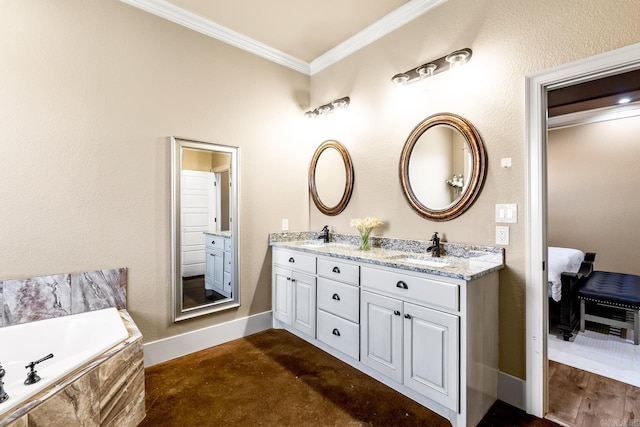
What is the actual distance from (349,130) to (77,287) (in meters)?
2.65

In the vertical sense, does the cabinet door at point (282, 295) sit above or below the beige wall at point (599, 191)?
below

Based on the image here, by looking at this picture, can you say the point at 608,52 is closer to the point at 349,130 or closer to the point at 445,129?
the point at 445,129

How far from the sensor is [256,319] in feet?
10.3

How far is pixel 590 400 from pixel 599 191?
3.83m

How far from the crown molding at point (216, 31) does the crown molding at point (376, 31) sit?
28 centimetres

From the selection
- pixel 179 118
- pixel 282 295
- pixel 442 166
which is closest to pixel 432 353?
pixel 442 166

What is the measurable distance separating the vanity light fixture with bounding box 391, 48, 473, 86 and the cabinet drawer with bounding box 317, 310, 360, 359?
1982 mm

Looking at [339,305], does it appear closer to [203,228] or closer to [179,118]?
[203,228]

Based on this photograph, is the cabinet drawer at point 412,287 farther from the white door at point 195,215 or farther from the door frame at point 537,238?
the white door at point 195,215

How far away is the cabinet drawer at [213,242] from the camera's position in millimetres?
2799

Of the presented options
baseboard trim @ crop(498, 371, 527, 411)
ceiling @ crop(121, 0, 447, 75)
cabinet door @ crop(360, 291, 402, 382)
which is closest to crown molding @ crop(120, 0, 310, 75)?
ceiling @ crop(121, 0, 447, 75)

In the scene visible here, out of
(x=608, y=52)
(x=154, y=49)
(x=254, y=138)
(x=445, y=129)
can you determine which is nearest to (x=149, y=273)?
(x=254, y=138)

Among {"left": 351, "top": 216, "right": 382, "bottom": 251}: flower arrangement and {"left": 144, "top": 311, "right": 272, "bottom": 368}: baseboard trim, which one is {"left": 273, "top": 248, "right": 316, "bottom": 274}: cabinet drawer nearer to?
{"left": 351, "top": 216, "right": 382, "bottom": 251}: flower arrangement

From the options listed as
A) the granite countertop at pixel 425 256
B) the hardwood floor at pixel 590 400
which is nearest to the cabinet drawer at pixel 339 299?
the granite countertop at pixel 425 256
